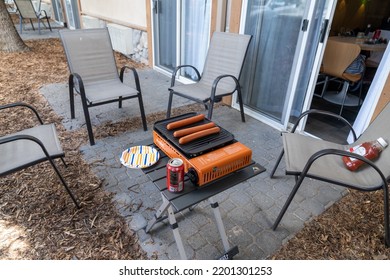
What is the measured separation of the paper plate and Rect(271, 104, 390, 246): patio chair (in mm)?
830

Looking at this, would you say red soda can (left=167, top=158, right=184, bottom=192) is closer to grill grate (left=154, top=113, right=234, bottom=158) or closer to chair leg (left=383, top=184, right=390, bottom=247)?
grill grate (left=154, top=113, right=234, bottom=158)

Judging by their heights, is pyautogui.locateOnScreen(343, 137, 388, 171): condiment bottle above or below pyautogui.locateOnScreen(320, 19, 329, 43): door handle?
below

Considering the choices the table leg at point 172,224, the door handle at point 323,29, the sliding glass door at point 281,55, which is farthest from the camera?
the sliding glass door at point 281,55

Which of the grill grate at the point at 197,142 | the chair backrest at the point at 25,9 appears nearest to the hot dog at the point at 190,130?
the grill grate at the point at 197,142

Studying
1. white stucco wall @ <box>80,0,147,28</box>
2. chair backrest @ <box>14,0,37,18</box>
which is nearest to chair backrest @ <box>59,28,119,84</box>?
white stucco wall @ <box>80,0,147,28</box>

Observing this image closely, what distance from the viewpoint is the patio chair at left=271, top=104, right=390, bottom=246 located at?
1.47m

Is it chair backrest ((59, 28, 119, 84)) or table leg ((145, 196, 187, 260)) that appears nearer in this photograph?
table leg ((145, 196, 187, 260))

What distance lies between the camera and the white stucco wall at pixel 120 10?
5047mm

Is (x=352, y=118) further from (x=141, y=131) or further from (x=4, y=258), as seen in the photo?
(x=4, y=258)

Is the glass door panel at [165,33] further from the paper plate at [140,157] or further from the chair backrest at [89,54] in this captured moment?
the paper plate at [140,157]

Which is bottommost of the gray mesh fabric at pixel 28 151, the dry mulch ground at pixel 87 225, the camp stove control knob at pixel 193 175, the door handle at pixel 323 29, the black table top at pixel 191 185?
the dry mulch ground at pixel 87 225

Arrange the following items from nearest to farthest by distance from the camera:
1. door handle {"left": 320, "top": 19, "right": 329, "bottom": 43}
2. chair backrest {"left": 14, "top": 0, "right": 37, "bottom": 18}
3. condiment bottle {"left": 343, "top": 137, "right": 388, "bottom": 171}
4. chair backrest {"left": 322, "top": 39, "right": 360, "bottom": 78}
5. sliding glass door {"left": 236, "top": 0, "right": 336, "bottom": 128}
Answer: condiment bottle {"left": 343, "top": 137, "right": 388, "bottom": 171} < door handle {"left": 320, "top": 19, "right": 329, "bottom": 43} < sliding glass door {"left": 236, "top": 0, "right": 336, "bottom": 128} < chair backrest {"left": 322, "top": 39, "right": 360, "bottom": 78} < chair backrest {"left": 14, "top": 0, "right": 37, "bottom": 18}

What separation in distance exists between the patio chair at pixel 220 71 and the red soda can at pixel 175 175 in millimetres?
1629
